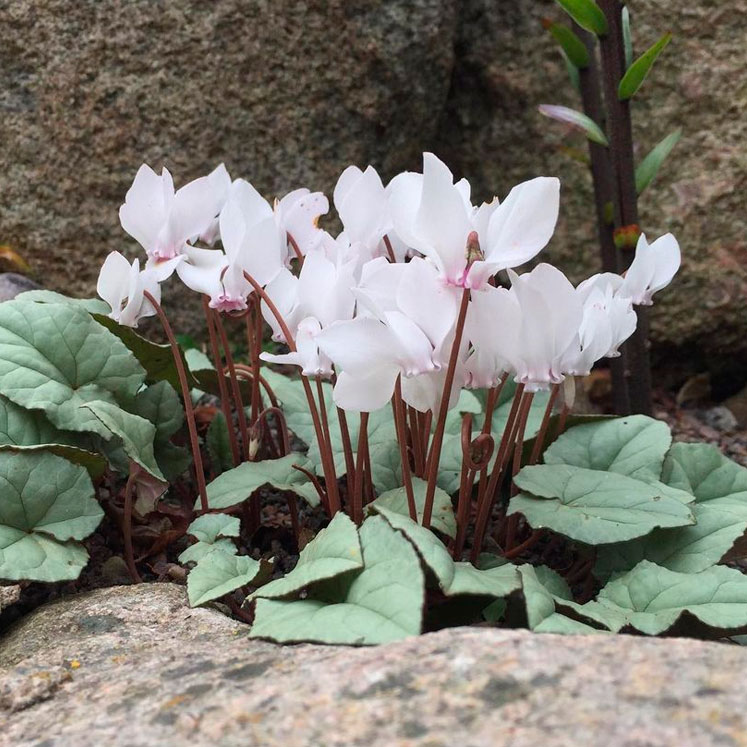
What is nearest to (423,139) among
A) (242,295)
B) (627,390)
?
(627,390)

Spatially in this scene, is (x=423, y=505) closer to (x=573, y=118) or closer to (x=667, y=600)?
(x=667, y=600)

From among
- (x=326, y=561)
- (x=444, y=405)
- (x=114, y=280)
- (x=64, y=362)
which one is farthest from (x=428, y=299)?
(x=64, y=362)

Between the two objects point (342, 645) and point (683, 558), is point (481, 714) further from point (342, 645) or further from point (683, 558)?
point (683, 558)

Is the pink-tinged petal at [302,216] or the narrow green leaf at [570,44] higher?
the narrow green leaf at [570,44]

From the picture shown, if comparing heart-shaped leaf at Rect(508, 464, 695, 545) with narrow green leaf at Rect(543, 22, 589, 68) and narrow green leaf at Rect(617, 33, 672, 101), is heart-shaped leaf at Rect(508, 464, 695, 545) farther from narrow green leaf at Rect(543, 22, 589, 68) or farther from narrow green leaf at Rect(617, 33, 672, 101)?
narrow green leaf at Rect(543, 22, 589, 68)

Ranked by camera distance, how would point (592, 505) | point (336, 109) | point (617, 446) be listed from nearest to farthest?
point (592, 505), point (617, 446), point (336, 109)

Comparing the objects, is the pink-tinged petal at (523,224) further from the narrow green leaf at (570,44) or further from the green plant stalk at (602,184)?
the green plant stalk at (602,184)

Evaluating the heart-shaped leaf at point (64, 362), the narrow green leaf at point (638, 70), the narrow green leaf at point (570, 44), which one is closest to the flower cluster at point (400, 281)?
the heart-shaped leaf at point (64, 362)

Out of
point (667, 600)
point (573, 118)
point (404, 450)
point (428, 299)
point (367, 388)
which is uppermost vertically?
point (573, 118)
